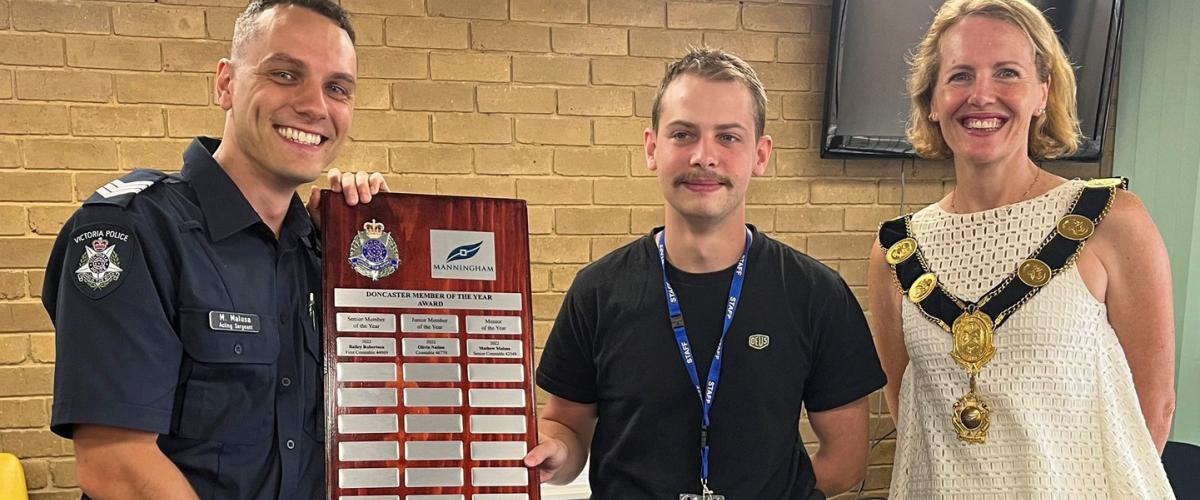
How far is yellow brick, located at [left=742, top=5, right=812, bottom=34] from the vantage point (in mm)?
3332

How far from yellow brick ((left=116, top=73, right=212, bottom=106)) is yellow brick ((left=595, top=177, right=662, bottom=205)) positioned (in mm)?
1433

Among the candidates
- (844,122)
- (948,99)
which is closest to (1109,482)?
(948,99)

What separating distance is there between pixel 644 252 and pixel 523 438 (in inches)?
18.3

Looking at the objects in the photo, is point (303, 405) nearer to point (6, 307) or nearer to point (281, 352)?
point (281, 352)

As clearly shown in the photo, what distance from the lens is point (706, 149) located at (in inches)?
63.0

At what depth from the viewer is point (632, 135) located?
3.24 meters

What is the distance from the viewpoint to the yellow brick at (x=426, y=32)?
299 centimetres

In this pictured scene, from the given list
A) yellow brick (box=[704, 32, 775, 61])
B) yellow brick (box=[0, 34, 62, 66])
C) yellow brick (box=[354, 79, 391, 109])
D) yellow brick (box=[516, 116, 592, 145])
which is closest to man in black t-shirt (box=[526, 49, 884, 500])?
yellow brick (box=[516, 116, 592, 145])

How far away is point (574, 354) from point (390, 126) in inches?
63.5

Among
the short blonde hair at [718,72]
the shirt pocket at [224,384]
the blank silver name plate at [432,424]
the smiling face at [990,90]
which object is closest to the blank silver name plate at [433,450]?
the blank silver name plate at [432,424]

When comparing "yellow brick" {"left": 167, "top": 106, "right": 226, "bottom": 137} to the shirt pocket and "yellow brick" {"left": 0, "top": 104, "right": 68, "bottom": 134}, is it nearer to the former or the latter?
"yellow brick" {"left": 0, "top": 104, "right": 68, "bottom": 134}

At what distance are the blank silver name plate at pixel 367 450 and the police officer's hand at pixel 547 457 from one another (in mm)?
241

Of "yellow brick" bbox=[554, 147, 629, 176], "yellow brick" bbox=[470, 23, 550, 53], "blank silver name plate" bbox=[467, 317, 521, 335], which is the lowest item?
"blank silver name plate" bbox=[467, 317, 521, 335]

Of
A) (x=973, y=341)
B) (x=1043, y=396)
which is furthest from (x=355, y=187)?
(x=1043, y=396)
